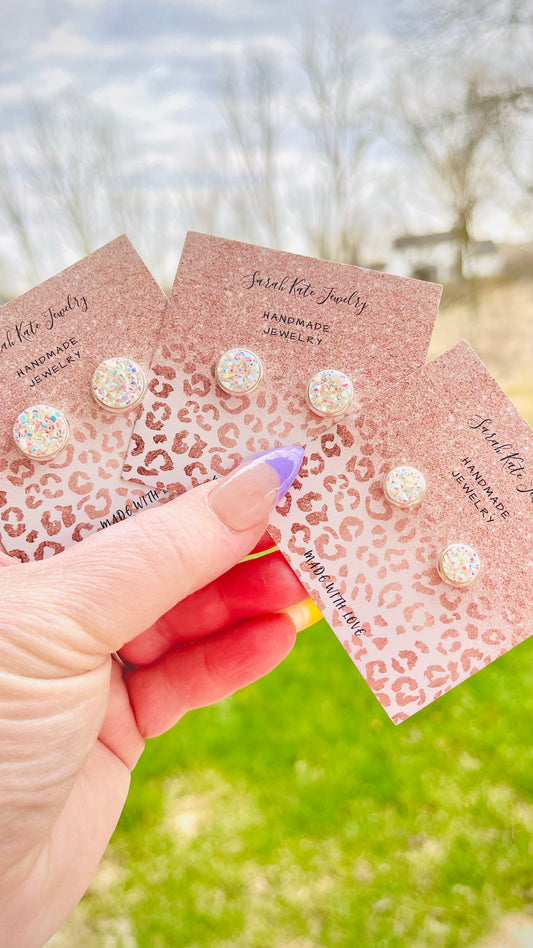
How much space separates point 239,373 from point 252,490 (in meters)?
0.12

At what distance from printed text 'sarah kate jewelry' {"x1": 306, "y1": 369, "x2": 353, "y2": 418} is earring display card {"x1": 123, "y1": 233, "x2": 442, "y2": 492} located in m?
0.01

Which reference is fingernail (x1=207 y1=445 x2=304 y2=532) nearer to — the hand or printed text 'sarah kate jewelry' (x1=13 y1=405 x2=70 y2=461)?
the hand

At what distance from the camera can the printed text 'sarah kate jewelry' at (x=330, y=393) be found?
23.6 inches

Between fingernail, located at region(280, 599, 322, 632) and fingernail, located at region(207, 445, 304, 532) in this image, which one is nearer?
fingernail, located at region(207, 445, 304, 532)

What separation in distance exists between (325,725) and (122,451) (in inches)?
25.1

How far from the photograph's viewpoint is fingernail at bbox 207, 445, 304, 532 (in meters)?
0.55

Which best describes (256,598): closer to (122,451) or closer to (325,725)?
(122,451)

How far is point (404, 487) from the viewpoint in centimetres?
59

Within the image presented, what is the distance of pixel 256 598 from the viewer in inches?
28.5

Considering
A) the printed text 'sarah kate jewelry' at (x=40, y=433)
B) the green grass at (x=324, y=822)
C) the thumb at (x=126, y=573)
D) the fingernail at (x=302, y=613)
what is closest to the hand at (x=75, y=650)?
the thumb at (x=126, y=573)

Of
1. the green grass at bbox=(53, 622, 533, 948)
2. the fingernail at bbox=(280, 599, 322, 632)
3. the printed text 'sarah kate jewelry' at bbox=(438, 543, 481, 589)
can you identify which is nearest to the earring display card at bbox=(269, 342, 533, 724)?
the printed text 'sarah kate jewelry' at bbox=(438, 543, 481, 589)

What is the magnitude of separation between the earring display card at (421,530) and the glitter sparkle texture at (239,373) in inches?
3.3

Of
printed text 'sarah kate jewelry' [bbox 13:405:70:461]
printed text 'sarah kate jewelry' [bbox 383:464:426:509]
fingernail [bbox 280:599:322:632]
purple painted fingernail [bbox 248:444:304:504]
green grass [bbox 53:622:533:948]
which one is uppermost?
printed text 'sarah kate jewelry' [bbox 13:405:70:461]

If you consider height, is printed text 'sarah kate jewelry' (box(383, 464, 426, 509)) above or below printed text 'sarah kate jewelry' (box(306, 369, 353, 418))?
below
